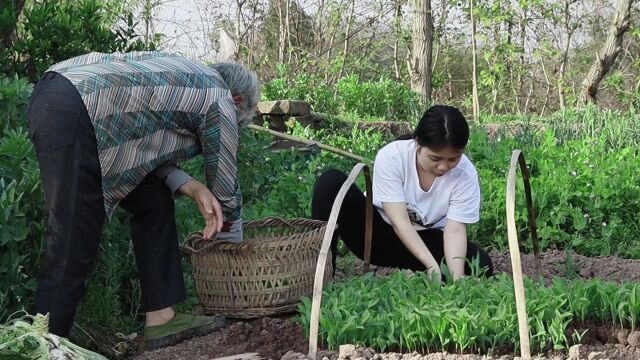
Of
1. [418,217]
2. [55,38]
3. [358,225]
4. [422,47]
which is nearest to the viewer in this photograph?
[418,217]

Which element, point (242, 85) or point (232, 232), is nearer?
point (242, 85)

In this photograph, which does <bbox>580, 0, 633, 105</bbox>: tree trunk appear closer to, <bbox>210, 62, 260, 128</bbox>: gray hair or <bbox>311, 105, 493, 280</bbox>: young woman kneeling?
<bbox>311, 105, 493, 280</bbox>: young woman kneeling

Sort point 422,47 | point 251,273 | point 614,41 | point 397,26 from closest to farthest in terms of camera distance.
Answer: point 251,273 → point 614,41 → point 422,47 → point 397,26

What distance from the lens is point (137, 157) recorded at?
10.4 ft

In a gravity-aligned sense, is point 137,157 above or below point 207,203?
above

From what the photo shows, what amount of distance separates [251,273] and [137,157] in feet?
2.51

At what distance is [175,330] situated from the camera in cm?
345

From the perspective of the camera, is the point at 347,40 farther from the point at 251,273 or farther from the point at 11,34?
the point at 251,273

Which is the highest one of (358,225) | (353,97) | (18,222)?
(353,97)

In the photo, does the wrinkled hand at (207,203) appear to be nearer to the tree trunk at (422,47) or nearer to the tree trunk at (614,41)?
the tree trunk at (422,47)

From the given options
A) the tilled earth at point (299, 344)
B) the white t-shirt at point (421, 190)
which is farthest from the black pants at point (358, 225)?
the tilled earth at point (299, 344)

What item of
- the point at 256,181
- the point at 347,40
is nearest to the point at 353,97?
the point at 347,40

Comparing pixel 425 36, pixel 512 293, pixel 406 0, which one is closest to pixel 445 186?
pixel 512 293

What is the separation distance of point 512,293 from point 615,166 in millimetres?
3197
